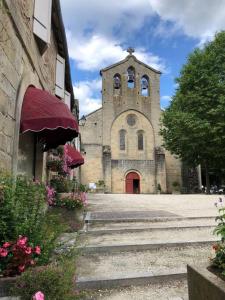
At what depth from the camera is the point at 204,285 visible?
8.98 ft

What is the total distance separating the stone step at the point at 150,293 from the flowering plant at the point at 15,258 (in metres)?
0.94

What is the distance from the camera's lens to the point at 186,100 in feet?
→ 79.6

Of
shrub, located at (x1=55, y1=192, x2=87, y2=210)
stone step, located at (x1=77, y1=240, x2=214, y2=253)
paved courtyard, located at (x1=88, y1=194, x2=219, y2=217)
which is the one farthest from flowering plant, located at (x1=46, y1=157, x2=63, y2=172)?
stone step, located at (x1=77, y1=240, x2=214, y2=253)

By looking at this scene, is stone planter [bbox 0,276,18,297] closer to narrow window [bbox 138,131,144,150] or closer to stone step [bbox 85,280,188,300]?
stone step [bbox 85,280,188,300]

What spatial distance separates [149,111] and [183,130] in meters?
16.5

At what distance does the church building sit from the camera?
3684cm

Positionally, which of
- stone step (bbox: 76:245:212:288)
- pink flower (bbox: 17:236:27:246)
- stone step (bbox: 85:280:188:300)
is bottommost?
stone step (bbox: 85:280:188:300)

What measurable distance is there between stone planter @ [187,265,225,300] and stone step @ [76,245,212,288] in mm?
1115

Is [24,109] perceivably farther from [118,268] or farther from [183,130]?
[183,130]

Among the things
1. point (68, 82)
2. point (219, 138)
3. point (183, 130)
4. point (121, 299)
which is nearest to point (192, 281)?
point (121, 299)

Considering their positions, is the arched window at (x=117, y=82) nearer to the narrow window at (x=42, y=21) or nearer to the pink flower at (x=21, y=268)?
the narrow window at (x=42, y=21)

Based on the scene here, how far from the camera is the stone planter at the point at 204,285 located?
2529 millimetres

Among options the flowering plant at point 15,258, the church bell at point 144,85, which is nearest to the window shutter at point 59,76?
the flowering plant at point 15,258

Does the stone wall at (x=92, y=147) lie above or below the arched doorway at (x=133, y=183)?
above
